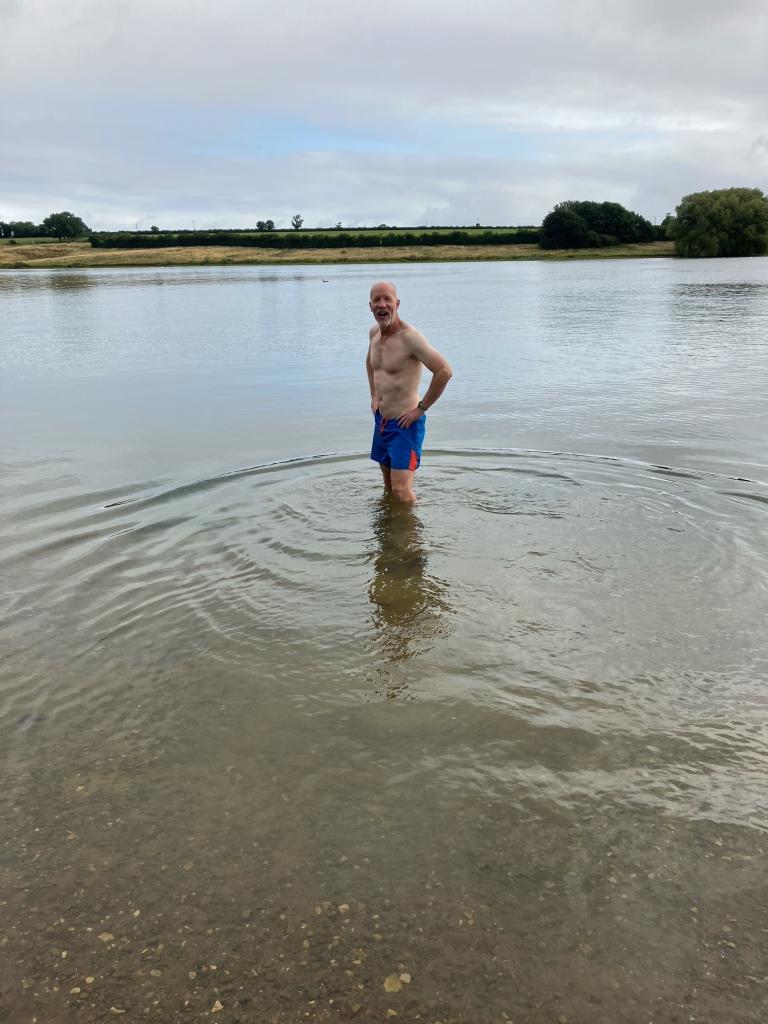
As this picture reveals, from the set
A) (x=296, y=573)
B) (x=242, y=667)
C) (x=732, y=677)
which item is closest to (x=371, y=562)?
(x=296, y=573)

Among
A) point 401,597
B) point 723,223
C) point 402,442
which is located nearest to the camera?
point 401,597

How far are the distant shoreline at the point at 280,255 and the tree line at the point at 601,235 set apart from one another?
264 centimetres

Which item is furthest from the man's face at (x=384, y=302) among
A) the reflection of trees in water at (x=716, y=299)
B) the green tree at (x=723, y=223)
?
the green tree at (x=723, y=223)

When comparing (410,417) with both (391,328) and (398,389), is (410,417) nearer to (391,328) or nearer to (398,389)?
(398,389)

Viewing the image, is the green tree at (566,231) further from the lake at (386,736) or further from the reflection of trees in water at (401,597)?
the reflection of trees in water at (401,597)

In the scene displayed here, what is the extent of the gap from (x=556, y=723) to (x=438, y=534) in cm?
341

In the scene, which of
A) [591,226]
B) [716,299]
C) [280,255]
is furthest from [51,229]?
[716,299]

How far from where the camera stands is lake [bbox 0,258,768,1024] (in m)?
3.05

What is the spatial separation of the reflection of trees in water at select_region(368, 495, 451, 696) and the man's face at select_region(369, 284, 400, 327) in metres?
2.08

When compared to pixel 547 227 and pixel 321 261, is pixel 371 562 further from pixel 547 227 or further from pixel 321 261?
pixel 547 227

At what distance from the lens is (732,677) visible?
16.3 ft

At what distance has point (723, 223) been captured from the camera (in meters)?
93.2

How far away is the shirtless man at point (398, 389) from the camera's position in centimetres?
792

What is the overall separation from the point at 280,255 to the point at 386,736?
12269cm
